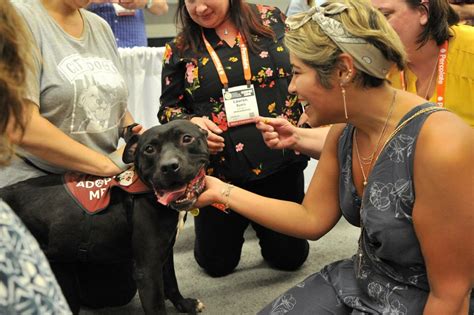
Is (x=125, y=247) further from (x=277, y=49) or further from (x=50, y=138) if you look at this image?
(x=277, y=49)

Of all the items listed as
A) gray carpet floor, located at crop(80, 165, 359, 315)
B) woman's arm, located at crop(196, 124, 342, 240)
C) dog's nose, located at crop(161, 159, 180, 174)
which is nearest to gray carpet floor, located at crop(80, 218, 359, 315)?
gray carpet floor, located at crop(80, 165, 359, 315)

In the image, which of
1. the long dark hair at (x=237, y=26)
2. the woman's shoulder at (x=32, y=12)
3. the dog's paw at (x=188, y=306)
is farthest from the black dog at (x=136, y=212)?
the long dark hair at (x=237, y=26)

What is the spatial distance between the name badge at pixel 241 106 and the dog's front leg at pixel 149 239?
545 millimetres

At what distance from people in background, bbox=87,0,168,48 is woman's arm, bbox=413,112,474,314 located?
1.80 m

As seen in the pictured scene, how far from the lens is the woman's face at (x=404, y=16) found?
1.63 meters

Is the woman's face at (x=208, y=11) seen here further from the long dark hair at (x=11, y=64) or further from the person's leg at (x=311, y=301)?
the long dark hair at (x=11, y=64)

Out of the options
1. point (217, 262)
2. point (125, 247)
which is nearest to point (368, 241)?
point (125, 247)

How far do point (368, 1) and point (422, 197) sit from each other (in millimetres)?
527

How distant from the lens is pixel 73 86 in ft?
5.19

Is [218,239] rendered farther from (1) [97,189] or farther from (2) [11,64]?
(2) [11,64]

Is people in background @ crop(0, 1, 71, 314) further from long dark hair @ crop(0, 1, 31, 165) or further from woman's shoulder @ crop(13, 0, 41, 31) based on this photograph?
woman's shoulder @ crop(13, 0, 41, 31)

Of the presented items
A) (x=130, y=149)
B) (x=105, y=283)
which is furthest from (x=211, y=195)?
(x=105, y=283)

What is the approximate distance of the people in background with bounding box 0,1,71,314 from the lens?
67 cm

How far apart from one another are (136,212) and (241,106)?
661 mm
